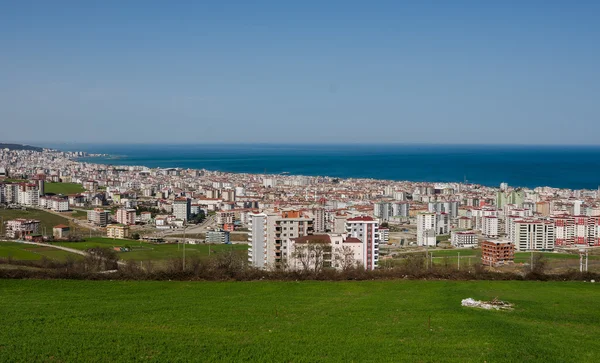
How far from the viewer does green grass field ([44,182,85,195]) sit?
52.9m

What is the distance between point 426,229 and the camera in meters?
31.3

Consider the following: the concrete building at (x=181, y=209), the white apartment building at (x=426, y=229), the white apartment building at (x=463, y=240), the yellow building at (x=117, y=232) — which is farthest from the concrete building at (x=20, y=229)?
the white apartment building at (x=463, y=240)

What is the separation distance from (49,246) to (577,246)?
2396cm

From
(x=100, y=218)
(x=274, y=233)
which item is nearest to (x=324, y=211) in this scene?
(x=274, y=233)

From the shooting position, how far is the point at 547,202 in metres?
40.0

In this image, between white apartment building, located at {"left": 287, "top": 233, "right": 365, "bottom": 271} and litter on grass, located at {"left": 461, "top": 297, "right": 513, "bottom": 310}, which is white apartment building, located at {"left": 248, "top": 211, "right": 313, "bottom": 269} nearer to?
white apartment building, located at {"left": 287, "top": 233, "right": 365, "bottom": 271}

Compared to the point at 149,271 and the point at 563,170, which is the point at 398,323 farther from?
the point at 563,170

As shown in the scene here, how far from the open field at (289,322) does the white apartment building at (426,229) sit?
19688mm

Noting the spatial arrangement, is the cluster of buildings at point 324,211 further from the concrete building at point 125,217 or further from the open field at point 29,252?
the open field at point 29,252

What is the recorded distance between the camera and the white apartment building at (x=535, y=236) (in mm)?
28047

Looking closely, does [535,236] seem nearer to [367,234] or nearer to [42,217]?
[367,234]

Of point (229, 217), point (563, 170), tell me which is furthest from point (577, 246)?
point (563, 170)

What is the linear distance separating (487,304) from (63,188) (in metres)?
54.1

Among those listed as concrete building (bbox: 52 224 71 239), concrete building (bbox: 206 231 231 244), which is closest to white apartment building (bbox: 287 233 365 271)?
concrete building (bbox: 206 231 231 244)
